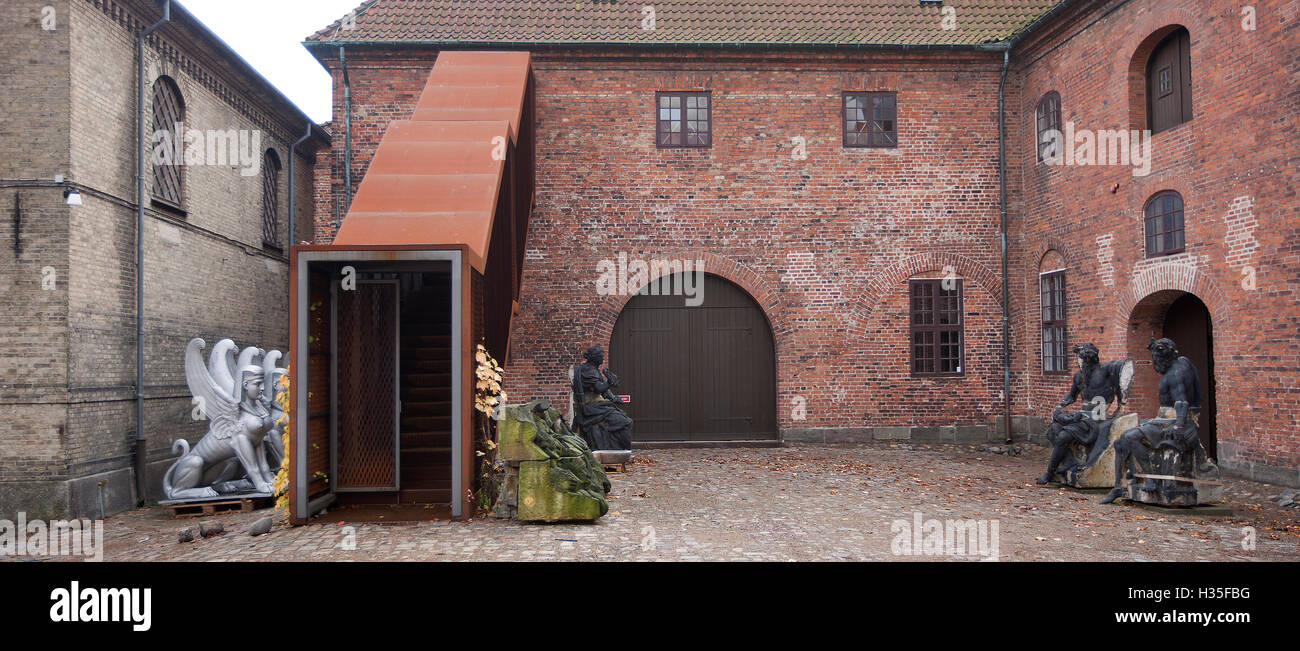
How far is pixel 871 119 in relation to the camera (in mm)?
14703

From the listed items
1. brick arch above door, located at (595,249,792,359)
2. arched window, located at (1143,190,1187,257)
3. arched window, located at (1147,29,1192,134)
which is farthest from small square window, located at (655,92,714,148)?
arched window, located at (1143,190,1187,257)

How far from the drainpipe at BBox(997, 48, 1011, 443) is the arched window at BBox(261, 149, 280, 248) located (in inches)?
547

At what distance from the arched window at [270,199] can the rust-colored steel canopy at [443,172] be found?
5228 mm

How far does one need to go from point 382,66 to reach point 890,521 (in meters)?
11.7

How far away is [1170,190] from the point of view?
442 inches

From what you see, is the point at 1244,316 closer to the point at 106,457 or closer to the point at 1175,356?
the point at 1175,356

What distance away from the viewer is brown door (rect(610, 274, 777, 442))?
14.5 meters

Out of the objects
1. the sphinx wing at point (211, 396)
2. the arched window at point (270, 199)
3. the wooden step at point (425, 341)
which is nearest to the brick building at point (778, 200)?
the arched window at point (270, 199)

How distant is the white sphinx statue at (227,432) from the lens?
29.2ft

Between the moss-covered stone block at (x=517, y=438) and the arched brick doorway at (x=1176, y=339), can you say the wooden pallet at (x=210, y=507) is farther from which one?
the arched brick doorway at (x=1176, y=339)

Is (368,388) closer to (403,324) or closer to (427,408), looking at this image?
(427,408)

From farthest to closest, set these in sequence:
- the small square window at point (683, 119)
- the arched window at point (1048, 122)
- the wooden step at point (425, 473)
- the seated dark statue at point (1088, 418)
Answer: the small square window at point (683, 119)
the arched window at point (1048, 122)
the seated dark statue at point (1088, 418)
the wooden step at point (425, 473)

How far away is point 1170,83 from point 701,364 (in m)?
8.52

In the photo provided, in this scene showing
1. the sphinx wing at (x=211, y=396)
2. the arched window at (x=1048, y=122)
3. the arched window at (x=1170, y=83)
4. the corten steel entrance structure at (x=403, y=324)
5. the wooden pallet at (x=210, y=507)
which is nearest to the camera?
the corten steel entrance structure at (x=403, y=324)
